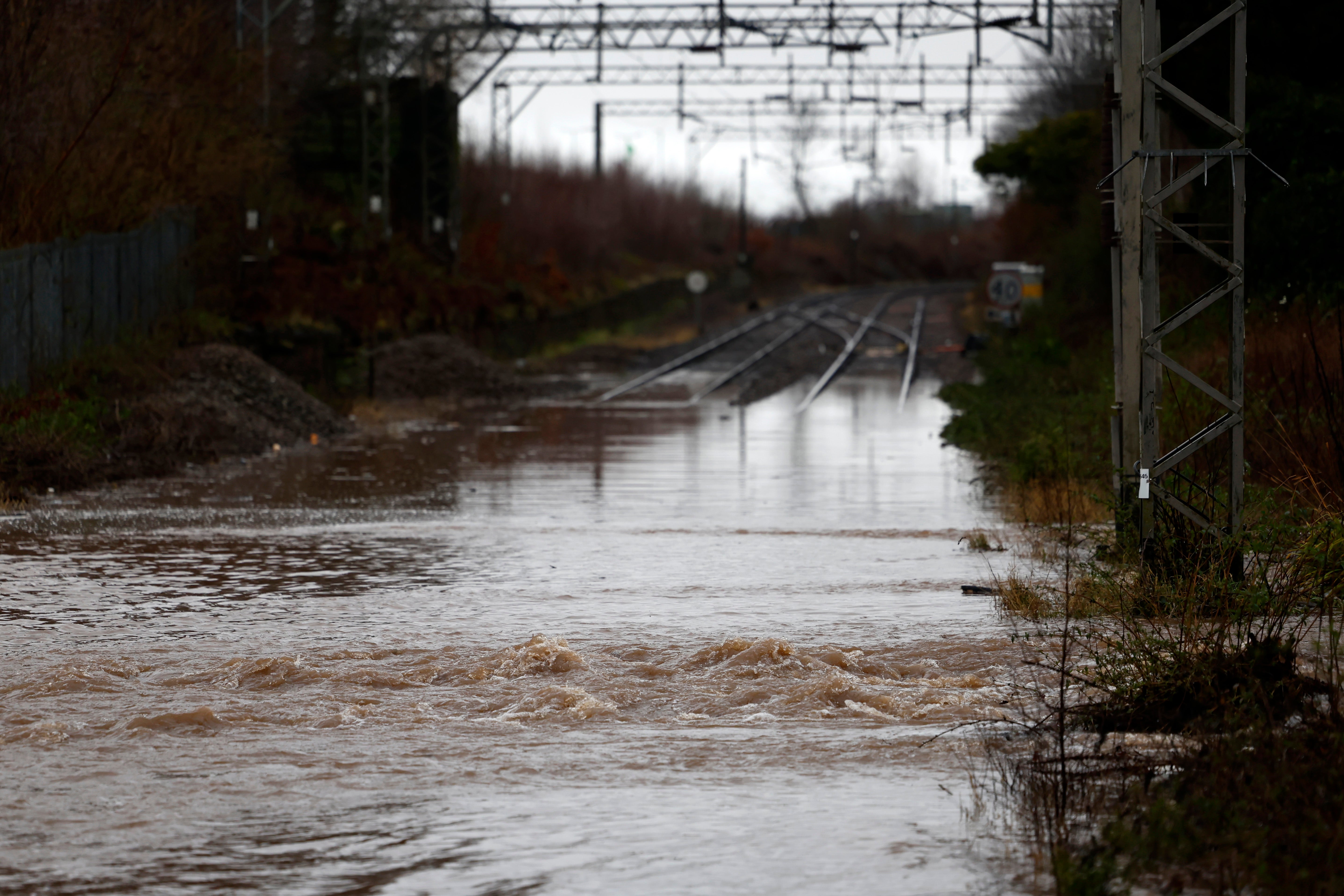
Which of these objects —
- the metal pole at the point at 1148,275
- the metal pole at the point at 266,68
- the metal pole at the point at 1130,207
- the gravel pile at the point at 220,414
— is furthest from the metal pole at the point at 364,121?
the metal pole at the point at 1148,275

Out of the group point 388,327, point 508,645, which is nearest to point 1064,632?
point 508,645

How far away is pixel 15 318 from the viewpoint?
928 inches

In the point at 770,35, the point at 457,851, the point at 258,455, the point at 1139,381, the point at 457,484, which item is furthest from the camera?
the point at 770,35

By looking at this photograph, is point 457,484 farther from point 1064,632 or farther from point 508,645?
point 1064,632

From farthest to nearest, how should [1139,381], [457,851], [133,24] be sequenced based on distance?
[133,24] → [1139,381] → [457,851]

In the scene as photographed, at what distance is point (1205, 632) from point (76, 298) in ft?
66.5

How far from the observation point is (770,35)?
4675 centimetres

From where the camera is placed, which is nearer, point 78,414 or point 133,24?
point 78,414

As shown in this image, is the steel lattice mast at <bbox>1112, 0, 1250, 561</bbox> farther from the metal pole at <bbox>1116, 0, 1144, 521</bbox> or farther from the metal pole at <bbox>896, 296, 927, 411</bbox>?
the metal pole at <bbox>896, 296, 927, 411</bbox>

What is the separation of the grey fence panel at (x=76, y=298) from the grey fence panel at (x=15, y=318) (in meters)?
1.21

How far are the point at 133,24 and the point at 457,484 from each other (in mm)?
11084

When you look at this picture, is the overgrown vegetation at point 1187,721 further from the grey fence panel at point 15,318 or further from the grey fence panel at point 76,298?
the grey fence panel at point 76,298

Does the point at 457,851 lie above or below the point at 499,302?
below

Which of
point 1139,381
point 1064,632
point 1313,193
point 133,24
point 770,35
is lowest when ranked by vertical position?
point 1064,632
